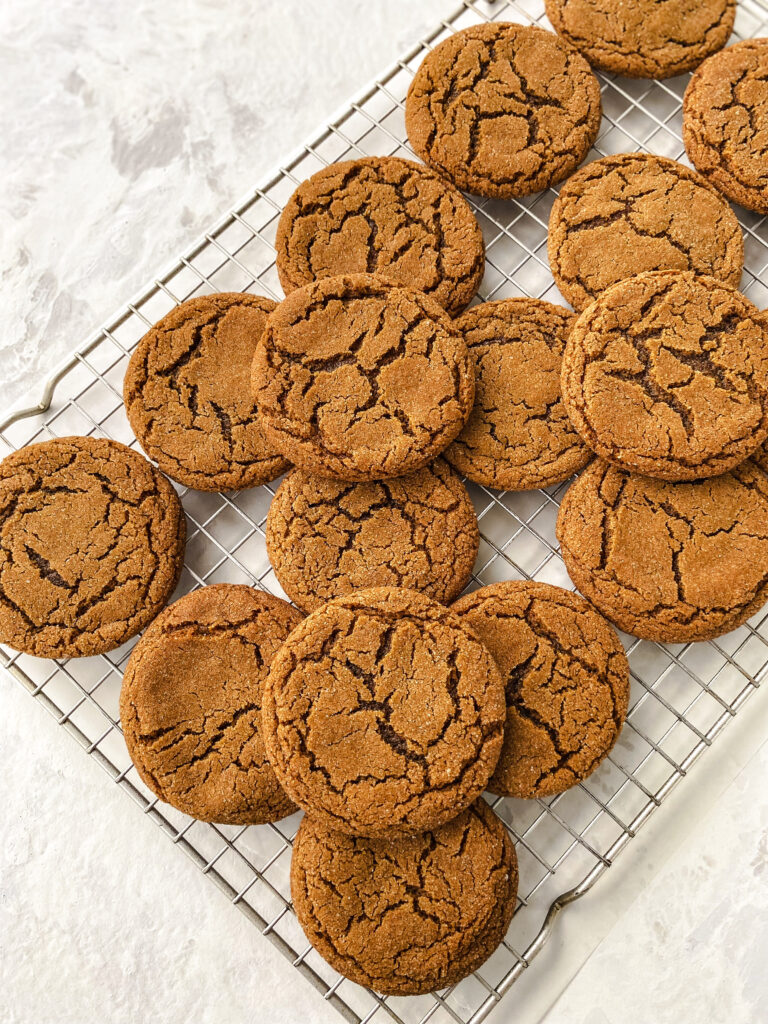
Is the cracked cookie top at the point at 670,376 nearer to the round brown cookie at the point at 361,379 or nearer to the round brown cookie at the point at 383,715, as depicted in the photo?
the round brown cookie at the point at 361,379

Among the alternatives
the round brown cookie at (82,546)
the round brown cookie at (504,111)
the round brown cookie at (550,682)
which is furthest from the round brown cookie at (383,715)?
the round brown cookie at (504,111)

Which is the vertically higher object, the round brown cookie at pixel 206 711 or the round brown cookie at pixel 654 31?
the round brown cookie at pixel 654 31

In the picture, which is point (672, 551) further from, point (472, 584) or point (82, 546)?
point (82, 546)

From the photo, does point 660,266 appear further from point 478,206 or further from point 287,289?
point 287,289

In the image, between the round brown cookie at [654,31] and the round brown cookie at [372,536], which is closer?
the round brown cookie at [372,536]

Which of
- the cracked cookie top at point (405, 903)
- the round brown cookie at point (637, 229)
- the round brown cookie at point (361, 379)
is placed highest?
the round brown cookie at point (361, 379)
